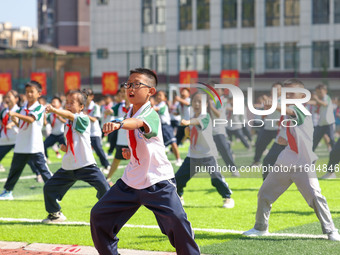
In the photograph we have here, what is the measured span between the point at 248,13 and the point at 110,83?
20.7 metres

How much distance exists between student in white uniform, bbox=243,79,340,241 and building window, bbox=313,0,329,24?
134 feet

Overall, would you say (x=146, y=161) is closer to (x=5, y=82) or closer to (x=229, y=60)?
(x=5, y=82)

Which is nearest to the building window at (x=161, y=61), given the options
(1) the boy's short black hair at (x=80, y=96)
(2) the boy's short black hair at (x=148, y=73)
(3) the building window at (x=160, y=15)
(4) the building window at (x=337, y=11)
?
(3) the building window at (x=160, y=15)

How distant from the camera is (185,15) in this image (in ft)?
167

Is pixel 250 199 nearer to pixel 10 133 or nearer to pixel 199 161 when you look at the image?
pixel 199 161

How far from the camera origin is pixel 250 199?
10789 mm

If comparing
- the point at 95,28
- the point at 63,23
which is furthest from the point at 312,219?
the point at 63,23

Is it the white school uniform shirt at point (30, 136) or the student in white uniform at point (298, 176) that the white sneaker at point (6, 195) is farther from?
the student in white uniform at point (298, 176)

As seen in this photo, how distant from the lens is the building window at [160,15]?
50.7 meters

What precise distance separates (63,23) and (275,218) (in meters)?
65.5

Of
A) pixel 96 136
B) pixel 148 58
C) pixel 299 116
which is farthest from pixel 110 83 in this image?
pixel 299 116

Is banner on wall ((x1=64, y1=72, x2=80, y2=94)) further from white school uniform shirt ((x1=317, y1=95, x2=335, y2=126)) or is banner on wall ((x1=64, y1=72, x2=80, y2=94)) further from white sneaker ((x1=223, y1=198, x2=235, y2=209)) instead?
white sneaker ((x1=223, y1=198, x2=235, y2=209))

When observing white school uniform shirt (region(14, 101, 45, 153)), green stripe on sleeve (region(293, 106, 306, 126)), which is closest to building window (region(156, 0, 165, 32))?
white school uniform shirt (region(14, 101, 45, 153))

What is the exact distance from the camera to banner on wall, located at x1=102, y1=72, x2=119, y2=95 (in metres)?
30.3
